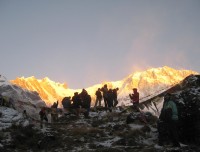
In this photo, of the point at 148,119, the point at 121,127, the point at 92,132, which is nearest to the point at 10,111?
the point at 92,132

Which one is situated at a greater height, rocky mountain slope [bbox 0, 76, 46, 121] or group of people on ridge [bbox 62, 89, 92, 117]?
rocky mountain slope [bbox 0, 76, 46, 121]

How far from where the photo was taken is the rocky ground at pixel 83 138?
15.2 metres

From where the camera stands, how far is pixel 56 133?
18.2 metres

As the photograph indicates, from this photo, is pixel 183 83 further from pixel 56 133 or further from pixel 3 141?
pixel 3 141

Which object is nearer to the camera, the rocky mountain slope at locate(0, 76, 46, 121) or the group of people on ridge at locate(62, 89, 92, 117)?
the group of people on ridge at locate(62, 89, 92, 117)

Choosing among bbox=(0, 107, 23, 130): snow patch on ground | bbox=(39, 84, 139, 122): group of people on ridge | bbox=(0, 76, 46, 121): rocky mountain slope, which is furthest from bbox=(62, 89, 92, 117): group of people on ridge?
bbox=(0, 107, 23, 130): snow patch on ground

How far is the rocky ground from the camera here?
1525 cm

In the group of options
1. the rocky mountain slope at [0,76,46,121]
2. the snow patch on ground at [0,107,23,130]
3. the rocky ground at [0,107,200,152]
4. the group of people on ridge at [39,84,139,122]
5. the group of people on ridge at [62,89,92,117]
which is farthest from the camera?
the rocky mountain slope at [0,76,46,121]

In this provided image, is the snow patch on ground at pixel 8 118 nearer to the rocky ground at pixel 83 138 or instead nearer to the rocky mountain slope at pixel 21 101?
the rocky ground at pixel 83 138

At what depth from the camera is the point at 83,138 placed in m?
17.5

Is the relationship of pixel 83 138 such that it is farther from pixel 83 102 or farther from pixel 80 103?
pixel 80 103

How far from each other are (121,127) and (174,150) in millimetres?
7236

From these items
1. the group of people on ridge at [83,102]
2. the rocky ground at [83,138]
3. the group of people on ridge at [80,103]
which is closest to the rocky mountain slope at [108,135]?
the rocky ground at [83,138]

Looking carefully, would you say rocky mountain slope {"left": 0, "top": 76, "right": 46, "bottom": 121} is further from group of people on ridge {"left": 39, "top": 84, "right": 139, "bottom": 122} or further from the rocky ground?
the rocky ground
